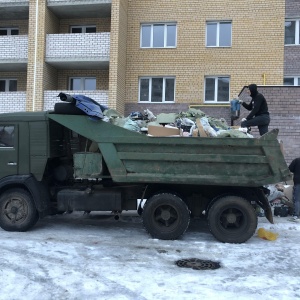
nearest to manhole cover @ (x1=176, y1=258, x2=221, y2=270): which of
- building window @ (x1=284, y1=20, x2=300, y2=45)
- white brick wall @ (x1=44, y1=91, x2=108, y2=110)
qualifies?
white brick wall @ (x1=44, y1=91, x2=108, y2=110)

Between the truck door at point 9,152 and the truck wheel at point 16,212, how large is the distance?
427mm

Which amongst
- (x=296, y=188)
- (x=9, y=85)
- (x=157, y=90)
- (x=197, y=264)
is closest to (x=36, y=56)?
(x=9, y=85)

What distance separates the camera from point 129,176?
6996 millimetres

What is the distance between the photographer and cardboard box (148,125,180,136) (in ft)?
23.3

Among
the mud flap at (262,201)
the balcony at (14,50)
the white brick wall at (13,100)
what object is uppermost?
the balcony at (14,50)

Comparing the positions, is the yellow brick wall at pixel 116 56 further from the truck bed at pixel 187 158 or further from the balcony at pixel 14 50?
the truck bed at pixel 187 158

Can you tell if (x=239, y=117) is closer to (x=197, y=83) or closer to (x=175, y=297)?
(x=197, y=83)

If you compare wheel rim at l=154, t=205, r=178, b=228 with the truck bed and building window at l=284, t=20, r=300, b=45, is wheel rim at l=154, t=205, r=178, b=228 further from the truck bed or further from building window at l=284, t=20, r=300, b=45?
building window at l=284, t=20, r=300, b=45

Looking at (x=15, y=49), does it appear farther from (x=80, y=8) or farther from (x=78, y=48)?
(x=80, y=8)

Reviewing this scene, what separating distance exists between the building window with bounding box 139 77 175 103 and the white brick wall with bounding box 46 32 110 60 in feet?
7.59

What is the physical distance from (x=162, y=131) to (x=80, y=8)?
12185 mm

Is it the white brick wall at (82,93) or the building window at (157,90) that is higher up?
the building window at (157,90)

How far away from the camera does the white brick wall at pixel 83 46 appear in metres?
16.6

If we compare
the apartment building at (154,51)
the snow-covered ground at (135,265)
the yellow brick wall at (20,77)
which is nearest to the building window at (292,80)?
the apartment building at (154,51)
